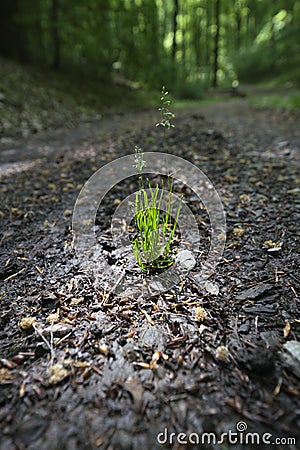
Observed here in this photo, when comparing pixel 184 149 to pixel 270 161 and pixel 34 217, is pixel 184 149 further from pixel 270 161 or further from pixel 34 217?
pixel 34 217

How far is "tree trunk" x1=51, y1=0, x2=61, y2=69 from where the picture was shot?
7375mm

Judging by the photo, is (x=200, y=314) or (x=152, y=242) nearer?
(x=200, y=314)

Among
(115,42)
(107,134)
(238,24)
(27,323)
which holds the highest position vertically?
(238,24)

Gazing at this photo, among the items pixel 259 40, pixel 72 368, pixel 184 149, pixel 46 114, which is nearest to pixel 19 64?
pixel 46 114

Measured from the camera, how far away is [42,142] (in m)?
4.97

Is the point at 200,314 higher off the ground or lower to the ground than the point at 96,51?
lower

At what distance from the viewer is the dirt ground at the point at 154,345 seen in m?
0.98

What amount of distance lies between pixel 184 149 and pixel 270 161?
1.05 meters

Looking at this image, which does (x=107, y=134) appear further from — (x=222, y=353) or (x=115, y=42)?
(x=115, y=42)

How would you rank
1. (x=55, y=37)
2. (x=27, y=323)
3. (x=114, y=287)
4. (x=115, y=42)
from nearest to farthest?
(x=27, y=323)
(x=114, y=287)
(x=55, y=37)
(x=115, y=42)

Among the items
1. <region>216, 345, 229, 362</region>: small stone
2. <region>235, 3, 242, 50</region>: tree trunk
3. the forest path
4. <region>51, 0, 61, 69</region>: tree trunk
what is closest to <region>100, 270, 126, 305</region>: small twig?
<region>216, 345, 229, 362</region>: small stone

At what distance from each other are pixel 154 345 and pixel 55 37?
900 centimetres

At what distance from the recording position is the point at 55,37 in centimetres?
779

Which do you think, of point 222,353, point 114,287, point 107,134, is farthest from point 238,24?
point 222,353
